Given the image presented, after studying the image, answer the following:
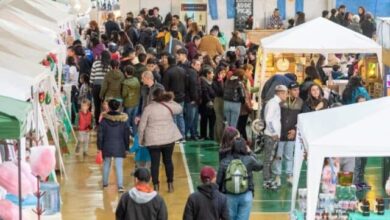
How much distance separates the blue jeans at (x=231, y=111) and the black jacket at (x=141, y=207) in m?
6.37

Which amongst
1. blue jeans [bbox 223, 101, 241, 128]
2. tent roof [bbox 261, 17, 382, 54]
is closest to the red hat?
blue jeans [bbox 223, 101, 241, 128]

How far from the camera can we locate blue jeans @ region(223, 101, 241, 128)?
1544 cm

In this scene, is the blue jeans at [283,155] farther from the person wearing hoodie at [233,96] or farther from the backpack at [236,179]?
the backpack at [236,179]

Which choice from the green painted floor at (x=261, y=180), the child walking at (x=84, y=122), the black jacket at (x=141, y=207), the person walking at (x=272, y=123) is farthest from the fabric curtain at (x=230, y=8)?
the black jacket at (x=141, y=207)

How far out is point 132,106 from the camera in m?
15.8

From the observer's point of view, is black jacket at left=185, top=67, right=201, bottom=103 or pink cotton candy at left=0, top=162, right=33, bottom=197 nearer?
pink cotton candy at left=0, top=162, right=33, bottom=197

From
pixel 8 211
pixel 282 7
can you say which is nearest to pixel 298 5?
pixel 282 7

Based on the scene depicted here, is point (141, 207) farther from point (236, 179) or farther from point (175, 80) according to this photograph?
point (175, 80)

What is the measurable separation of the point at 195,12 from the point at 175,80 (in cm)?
1226

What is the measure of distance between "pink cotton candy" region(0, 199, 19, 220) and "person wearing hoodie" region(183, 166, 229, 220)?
1861 millimetres

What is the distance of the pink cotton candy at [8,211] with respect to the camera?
308 inches

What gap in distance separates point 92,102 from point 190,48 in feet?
12.7

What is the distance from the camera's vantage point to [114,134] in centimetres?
1296

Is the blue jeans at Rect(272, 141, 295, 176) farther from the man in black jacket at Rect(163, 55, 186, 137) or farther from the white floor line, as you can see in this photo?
the man in black jacket at Rect(163, 55, 186, 137)
